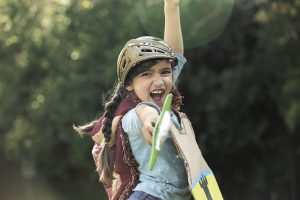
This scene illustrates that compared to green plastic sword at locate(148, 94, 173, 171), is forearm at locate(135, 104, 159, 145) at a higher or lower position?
higher

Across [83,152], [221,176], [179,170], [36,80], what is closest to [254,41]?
[221,176]

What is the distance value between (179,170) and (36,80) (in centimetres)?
1364

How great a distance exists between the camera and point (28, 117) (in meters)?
16.8

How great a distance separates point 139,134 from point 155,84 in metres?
0.28

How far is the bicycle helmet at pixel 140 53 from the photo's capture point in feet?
12.2

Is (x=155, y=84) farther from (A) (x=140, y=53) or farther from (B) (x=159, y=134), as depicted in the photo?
(B) (x=159, y=134)

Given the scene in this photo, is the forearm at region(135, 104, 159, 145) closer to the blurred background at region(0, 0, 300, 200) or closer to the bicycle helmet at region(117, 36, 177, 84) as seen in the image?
the bicycle helmet at region(117, 36, 177, 84)

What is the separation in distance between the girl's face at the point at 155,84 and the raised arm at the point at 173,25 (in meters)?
0.43

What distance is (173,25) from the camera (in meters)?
4.15

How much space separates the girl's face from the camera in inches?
146

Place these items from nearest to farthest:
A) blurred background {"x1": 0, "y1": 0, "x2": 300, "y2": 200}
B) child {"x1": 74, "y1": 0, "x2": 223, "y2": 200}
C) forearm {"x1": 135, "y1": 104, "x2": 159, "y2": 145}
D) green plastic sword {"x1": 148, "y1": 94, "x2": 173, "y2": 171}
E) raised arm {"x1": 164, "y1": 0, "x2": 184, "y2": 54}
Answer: green plastic sword {"x1": 148, "y1": 94, "x2": 173, "y2": 171}
forearm {"x1": 135, "y1": 104, "x2": 159, "y2": 145}
child {"x1": 74, "y1": 0, "x2": 223, "y2": 200}
raised arm {"x1": 164, "y1": 0, "x2": 184, "y2": 54}
blurred background {"x1": 0, "y1": 0, "x2": 300, "y2": 200}

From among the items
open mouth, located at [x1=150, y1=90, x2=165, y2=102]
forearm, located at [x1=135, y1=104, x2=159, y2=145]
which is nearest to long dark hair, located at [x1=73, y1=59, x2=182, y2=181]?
open mouth, located at [x1=150, y1=90, x2=165, y2=102]

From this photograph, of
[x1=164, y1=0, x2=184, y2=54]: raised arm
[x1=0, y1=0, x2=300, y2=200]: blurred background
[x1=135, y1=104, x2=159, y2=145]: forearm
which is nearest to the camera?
[x1=135, y1=104, x2=159, y2=145]: forearm

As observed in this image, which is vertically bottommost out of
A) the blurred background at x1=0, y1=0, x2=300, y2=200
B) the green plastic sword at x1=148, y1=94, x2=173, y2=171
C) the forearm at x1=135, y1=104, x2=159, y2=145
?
the green plastic sword at x1=148, y1=94, x2=173, y2=171
